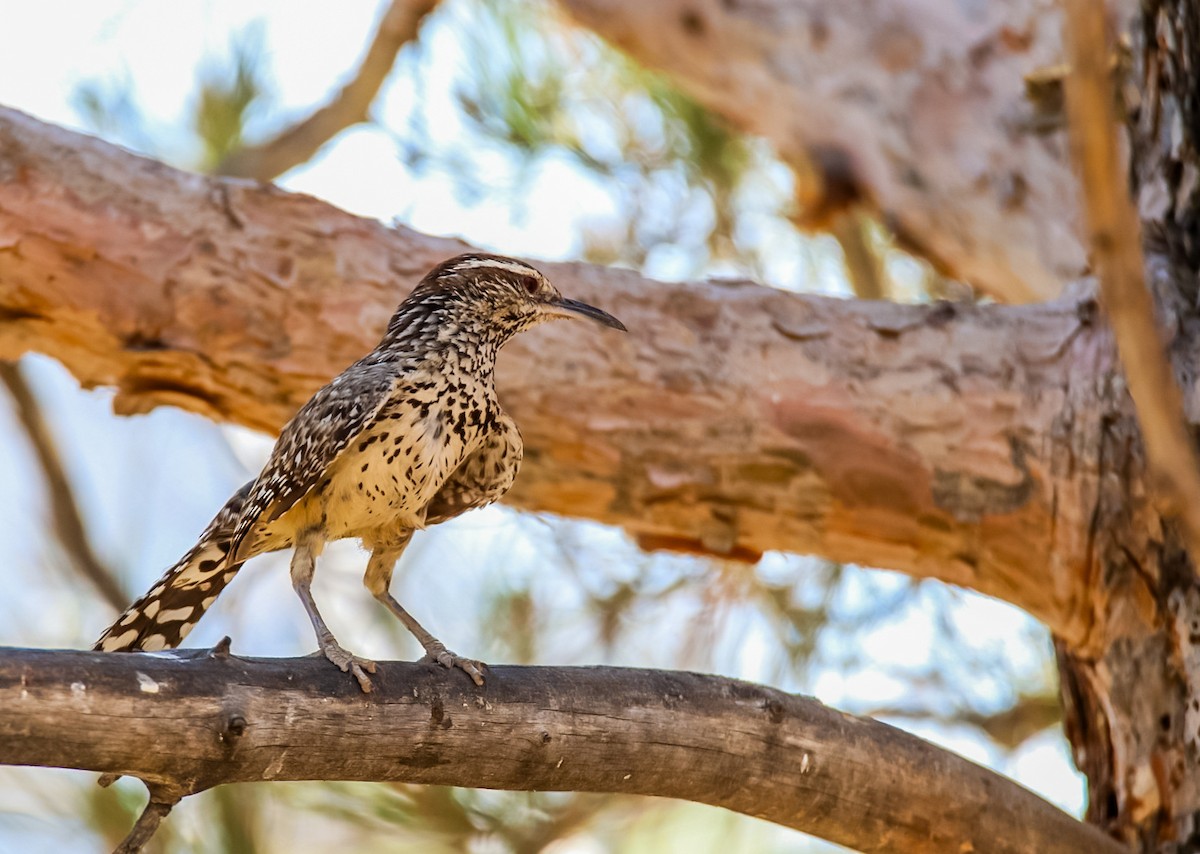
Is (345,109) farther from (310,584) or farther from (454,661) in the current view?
(454,661)

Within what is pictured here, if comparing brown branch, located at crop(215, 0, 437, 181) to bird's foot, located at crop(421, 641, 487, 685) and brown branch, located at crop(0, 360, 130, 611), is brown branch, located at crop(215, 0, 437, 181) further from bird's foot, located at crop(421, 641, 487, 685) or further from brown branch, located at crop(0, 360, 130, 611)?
bird's foot, located at crop(421, 641, 487, 685)

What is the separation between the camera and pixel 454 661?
278cm

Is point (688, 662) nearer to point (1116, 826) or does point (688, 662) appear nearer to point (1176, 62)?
point (1116, 826)

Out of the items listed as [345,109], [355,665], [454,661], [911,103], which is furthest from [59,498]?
[911,103]

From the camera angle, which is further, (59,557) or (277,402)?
(59,557)

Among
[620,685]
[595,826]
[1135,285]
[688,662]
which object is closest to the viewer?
[1135,285]

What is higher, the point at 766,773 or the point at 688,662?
the point at 688,662

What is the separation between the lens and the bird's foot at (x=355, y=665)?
2.46 m

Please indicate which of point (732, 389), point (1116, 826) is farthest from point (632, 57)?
point (1116, 826)

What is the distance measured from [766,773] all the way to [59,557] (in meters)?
3.13

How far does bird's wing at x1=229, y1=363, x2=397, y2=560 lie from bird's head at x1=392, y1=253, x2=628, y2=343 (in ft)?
1.05

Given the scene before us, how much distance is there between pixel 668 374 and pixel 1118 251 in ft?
6.43

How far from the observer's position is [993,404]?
377 centimetres

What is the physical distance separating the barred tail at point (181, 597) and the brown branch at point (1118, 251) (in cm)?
218
